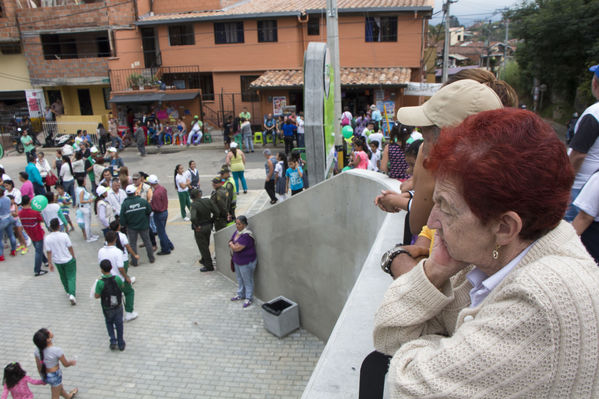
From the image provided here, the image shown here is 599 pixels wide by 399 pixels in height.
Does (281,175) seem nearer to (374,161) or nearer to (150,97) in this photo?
(374,161)

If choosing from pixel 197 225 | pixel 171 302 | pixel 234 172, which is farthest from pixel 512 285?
pixel 234 172

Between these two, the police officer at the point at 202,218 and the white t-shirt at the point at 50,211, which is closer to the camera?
the police officer at the point at 202,218

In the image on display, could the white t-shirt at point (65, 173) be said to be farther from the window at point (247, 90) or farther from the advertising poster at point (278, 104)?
the window at point (247, 90)

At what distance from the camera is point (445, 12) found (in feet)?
80.6

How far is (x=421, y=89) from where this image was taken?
68.2 ft

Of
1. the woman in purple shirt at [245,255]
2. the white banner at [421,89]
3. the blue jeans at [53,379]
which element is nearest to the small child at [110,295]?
the blue jeans at [53,379]

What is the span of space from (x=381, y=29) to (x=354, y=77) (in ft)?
12.0

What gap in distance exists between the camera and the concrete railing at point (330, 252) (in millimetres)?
2908

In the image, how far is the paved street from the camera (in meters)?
6.31

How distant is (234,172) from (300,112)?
11.4 metres

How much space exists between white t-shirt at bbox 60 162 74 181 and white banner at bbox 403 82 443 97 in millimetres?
14911

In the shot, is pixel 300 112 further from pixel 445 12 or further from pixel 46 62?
pixel 46 62

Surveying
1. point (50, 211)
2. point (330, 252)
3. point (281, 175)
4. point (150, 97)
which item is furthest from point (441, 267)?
point (150, 97)

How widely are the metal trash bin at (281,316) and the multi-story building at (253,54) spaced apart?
17018 mm
